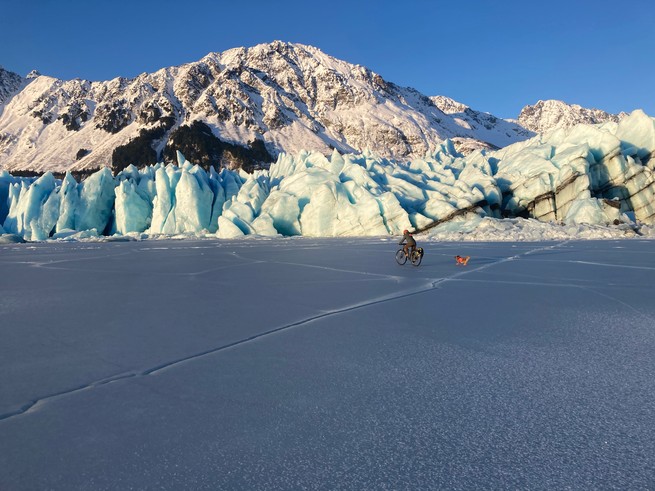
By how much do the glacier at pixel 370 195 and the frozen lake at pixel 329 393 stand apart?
20815mm

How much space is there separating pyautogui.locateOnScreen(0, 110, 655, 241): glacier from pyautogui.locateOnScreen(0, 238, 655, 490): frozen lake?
20815 mm

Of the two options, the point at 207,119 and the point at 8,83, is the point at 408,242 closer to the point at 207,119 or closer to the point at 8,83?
the point at 207,119

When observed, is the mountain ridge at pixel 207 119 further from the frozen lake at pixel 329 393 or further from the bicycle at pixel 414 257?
the frozen lake at pixel 329 393

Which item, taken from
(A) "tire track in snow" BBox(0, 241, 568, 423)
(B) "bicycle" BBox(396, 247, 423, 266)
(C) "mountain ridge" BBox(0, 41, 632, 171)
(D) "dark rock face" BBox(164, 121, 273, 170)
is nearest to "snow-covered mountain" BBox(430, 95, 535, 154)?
(C) "mountain ridge" BBox(0, 41, 632, 171)

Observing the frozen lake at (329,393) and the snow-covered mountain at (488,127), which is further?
the snow-covered mountain at (488,127)

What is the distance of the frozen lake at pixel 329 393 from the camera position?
2.01 m

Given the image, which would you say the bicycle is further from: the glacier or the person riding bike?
the glacier

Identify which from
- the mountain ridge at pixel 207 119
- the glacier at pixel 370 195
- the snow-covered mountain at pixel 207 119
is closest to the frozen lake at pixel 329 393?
the glacier at pixel 370 195

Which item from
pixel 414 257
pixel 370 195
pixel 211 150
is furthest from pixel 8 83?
pixel 414 257

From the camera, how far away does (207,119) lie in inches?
4235

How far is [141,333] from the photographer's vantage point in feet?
14.7

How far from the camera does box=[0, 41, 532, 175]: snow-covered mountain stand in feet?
327

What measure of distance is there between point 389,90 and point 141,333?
6300 inches

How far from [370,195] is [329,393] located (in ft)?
80.2
